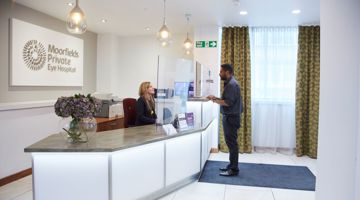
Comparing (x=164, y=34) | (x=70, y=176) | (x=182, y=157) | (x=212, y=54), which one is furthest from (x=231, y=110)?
(x=70, y=176)

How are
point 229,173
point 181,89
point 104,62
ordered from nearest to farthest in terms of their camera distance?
point 181,89 < point 229,173 < point 104,62

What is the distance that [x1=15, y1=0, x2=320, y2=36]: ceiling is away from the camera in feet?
15.3

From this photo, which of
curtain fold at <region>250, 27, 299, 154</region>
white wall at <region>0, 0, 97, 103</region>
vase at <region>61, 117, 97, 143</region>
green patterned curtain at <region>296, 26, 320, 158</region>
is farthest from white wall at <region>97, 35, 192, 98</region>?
vase at <region>61, 117, 97, 143</region>

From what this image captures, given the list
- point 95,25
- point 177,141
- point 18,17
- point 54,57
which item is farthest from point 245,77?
point 18,17

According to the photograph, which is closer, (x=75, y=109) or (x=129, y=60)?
(x=75, y=109)

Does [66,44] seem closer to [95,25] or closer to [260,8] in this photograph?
[95,25]

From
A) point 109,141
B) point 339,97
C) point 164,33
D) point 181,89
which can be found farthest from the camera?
point 164,33

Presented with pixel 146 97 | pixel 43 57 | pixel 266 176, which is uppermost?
pixel 43 57

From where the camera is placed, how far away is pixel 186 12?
525 centimetres

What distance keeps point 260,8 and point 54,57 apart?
403 centimetres

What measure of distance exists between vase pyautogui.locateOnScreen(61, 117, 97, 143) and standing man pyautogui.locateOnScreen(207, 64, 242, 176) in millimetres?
2197

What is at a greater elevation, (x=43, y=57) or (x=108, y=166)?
(x=43, y=57)

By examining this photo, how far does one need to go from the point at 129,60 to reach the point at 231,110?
13.8 feet

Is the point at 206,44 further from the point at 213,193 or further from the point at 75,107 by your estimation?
the point at 75,107
